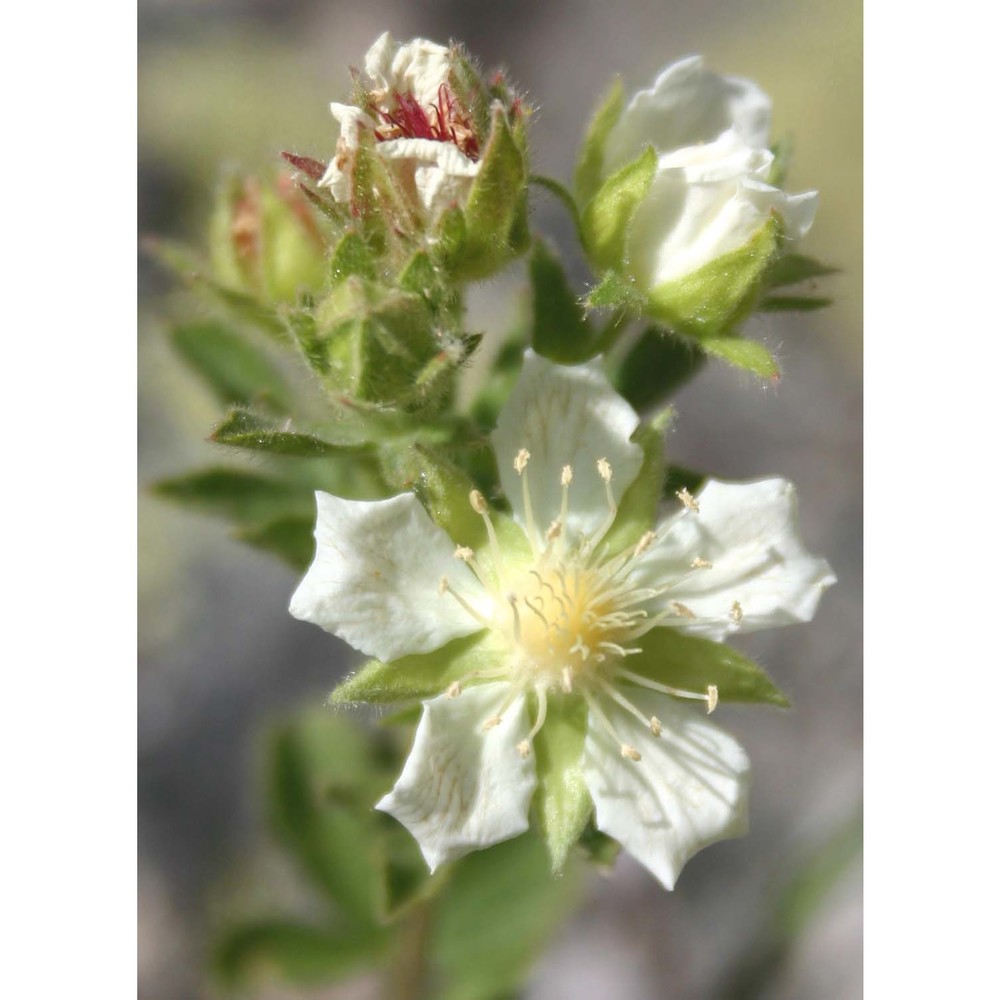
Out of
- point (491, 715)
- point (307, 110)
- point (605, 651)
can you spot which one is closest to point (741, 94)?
point (605, 651)

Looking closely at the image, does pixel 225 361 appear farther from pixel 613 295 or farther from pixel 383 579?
pixel 613 295

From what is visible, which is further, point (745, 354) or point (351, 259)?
point (745, 354)

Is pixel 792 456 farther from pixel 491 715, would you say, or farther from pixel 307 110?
pixel 491 715

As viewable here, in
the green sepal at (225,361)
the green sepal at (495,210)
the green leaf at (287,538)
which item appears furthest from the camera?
the green sepal at (225,361)

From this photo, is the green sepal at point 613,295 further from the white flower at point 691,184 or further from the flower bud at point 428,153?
the flower bud at point 428,153

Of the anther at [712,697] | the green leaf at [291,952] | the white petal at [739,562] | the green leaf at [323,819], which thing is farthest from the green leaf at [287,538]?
the green leaf at [291,952]

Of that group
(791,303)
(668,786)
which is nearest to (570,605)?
(668,786)
